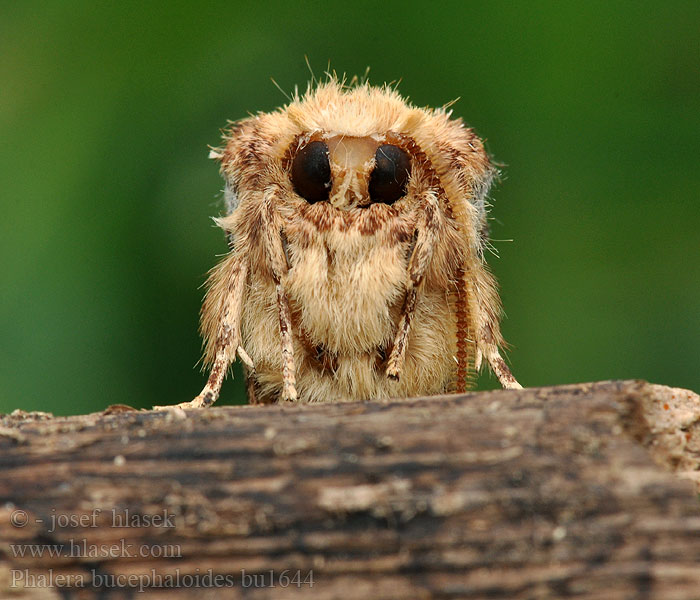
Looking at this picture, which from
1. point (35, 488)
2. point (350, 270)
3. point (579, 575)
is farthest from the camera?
point (350, 270)

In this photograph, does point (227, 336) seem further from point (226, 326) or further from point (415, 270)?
point (415, 270)

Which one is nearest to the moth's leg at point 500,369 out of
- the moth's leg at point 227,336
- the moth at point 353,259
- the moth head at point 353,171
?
the moth at point 353,259

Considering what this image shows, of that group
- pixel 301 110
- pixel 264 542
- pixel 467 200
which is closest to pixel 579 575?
pixel 264 542

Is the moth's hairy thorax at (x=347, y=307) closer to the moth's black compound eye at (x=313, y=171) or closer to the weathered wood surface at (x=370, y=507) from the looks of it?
the moth's black compound eye at (x=313, y=171)

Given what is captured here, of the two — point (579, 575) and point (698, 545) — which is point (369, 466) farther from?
point (698, 545)

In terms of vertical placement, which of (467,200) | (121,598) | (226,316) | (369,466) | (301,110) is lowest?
(121,598)

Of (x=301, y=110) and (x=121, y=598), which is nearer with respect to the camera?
(x=121, y=598)
